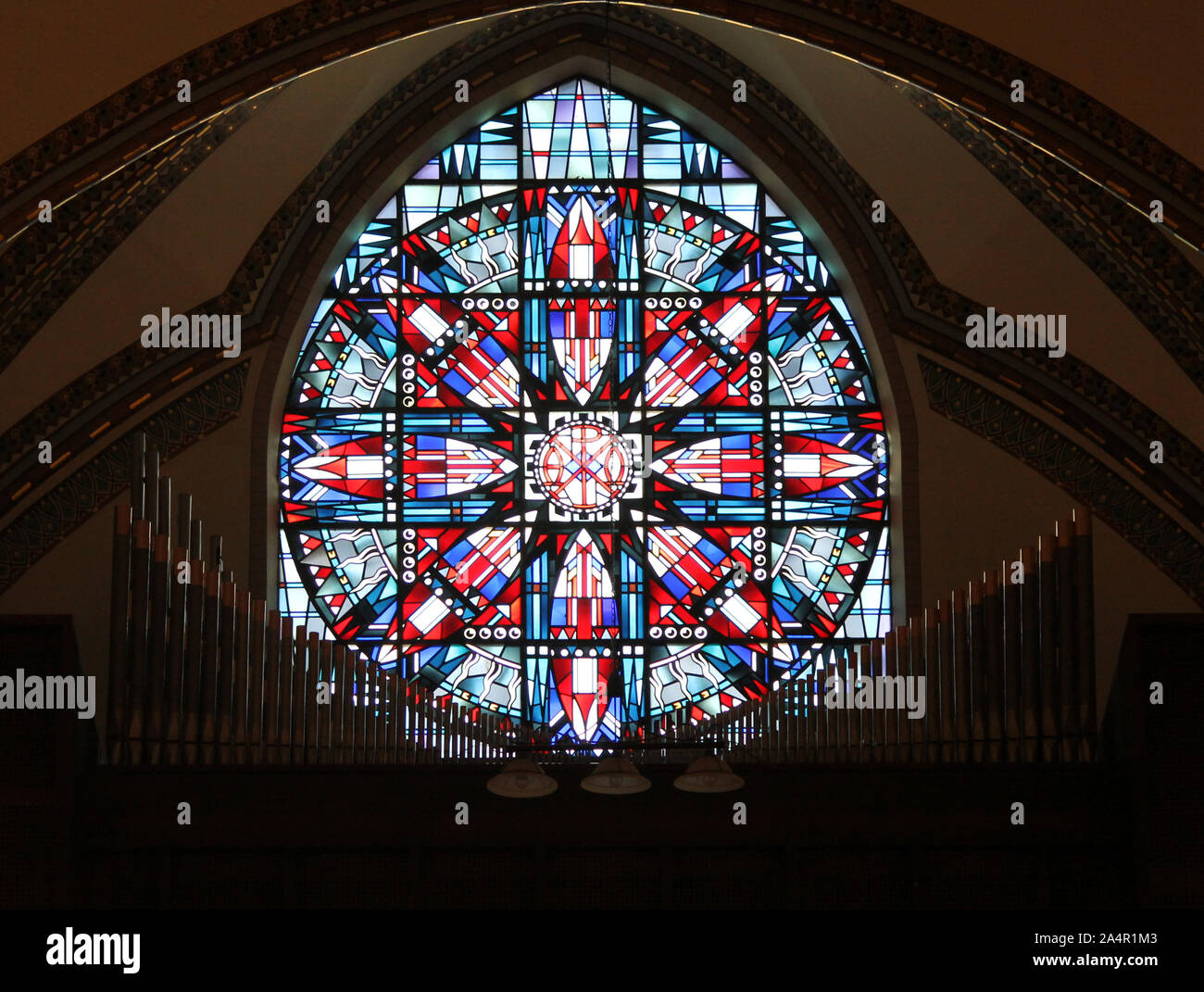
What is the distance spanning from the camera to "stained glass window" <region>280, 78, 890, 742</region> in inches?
643

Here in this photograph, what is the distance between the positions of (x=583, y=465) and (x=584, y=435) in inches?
8.7

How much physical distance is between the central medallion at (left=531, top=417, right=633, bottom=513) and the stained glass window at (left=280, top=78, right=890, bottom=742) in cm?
1

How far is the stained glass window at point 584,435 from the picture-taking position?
1634 centimetres

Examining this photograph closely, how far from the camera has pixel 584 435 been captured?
16.8 meters

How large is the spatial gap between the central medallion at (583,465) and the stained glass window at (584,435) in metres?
0.01

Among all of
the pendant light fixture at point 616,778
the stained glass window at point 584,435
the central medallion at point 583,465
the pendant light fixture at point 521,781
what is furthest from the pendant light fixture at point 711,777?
the central medallion at point 583,465

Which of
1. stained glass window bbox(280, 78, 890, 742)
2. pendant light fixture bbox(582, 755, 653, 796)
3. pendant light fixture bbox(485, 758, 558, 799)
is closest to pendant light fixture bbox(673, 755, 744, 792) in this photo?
pendant light fixture bbox(582, 755, 653, 796)

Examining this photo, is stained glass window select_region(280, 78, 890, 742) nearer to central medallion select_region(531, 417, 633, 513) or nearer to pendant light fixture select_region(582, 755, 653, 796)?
central medallion select_region(531, 417, 633, 513)

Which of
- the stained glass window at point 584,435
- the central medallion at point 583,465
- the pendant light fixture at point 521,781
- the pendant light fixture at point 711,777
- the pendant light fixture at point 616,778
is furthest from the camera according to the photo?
the central medallion at point 583,465

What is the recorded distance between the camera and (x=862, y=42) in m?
13.7

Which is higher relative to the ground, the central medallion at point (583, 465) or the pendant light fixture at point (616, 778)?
the central medallion at point (583, 465)

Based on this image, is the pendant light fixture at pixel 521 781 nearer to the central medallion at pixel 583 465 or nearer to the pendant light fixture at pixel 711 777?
the pendant light fixture at pixel 711 777

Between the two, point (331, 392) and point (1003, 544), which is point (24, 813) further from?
point (1003, 544)
